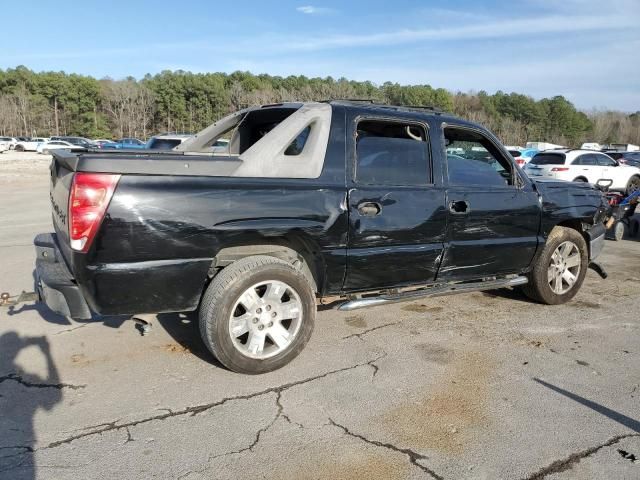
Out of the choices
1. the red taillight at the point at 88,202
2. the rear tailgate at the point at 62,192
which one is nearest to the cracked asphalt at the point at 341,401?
the rear tailgate at the point at 62,192

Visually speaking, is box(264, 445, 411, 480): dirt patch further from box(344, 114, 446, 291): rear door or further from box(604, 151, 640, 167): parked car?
box(604, 151, 640, 167): parked car

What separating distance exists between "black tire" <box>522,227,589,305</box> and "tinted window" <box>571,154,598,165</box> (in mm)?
13517

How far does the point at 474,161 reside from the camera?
4598 mm

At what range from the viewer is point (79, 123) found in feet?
243

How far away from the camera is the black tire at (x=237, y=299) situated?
333cm

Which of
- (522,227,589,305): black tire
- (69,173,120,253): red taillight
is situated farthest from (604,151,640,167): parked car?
(69,173,120,253): red taillight

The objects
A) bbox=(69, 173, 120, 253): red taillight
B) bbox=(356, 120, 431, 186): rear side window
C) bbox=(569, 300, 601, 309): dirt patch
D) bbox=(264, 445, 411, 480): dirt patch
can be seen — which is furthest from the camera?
bbox=(569, 300, 601, 309): dirt patch

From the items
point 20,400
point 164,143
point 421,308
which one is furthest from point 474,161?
point 164,143

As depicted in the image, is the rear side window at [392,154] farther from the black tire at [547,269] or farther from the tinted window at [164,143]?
the tinted window at [164,143]

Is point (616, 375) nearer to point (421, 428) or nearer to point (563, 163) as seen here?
point (421, 428)

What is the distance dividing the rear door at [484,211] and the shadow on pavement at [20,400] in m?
3.09

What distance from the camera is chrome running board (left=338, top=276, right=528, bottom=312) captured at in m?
3.87

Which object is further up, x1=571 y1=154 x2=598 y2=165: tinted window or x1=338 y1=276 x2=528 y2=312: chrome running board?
x1=571 y1=154 x2=598 y2=165: tinted window

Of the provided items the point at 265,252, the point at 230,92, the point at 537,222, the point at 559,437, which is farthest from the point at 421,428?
the point at 230,92
